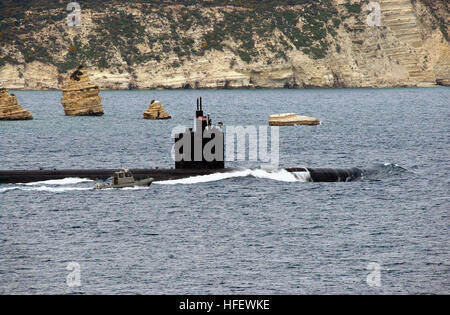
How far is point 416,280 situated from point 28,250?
763 inches

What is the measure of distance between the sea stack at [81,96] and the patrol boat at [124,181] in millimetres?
67559

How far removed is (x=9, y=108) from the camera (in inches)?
4916

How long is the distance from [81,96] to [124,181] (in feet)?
253

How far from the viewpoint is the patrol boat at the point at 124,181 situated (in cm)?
5828

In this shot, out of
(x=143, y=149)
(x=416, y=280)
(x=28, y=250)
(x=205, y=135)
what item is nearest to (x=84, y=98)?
(x=143, y=149)

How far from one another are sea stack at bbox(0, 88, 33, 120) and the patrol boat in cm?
6468

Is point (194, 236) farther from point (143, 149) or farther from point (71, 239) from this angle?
point (143, 149)

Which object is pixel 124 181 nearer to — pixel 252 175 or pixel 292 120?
pixel 252 175

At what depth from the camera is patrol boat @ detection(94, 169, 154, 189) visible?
191 feet

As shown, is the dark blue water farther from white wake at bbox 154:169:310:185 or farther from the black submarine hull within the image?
the black submarine hull

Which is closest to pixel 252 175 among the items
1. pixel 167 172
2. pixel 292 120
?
pixel 167 172

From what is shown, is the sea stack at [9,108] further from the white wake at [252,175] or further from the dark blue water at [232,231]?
the white wake at [252,175]

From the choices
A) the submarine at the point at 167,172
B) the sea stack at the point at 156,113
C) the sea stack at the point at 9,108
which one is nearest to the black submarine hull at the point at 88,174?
the submarine at the point at 167,172

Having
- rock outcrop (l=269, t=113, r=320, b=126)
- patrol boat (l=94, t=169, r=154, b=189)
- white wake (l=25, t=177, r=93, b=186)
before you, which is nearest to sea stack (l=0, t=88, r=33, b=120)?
rock outcrop (l=269, t=113, r=320, b=126)
